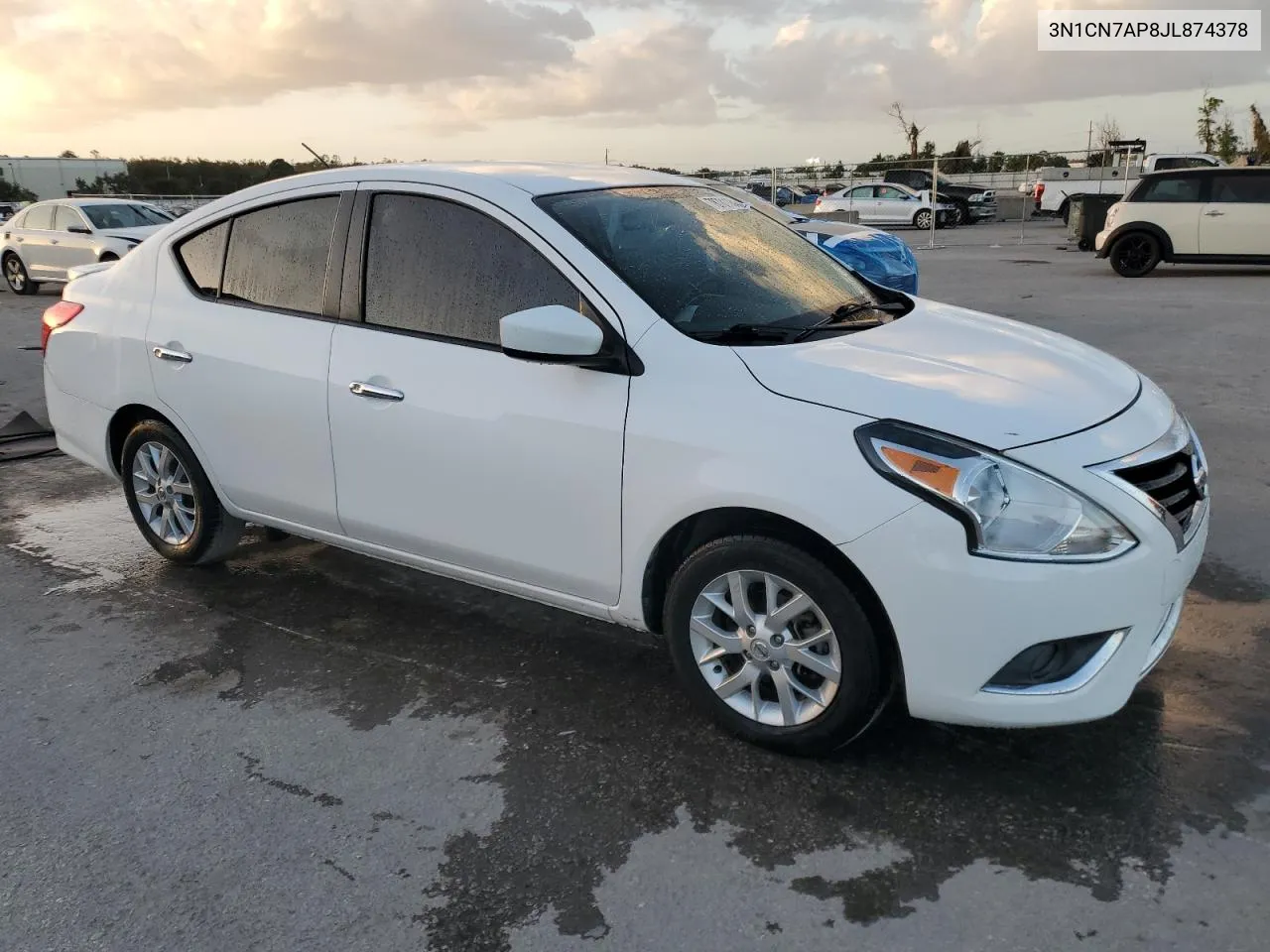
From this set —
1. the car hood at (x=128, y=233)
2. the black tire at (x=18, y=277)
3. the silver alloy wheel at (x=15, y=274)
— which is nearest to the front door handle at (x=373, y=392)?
the car hood at (x=128, y=233)

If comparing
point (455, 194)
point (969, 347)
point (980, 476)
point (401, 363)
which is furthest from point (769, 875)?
point (455, 194)

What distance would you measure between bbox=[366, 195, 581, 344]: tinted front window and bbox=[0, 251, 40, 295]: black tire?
55.3 feet

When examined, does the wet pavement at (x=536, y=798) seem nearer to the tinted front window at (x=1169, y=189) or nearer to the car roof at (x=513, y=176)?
the car roof at (x=513, y=176)

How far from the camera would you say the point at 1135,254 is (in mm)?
15523

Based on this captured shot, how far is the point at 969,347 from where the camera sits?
11.3ft

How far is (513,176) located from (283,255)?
1012 mm

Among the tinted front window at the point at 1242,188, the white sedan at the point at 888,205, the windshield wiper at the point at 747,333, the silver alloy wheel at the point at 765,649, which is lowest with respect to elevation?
the silver alloy wheel at the point at 765,649

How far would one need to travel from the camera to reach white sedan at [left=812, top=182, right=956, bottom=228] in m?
29.7

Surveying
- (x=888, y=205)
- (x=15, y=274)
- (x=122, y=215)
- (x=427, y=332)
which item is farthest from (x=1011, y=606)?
(x=888, y=205)

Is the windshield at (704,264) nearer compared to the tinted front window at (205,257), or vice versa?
the windshield at (704,264)

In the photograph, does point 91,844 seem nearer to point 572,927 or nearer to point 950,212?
point 572,927

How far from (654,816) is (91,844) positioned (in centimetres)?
151

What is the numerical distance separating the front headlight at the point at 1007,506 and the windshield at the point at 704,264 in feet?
2.48

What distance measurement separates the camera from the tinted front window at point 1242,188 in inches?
578
